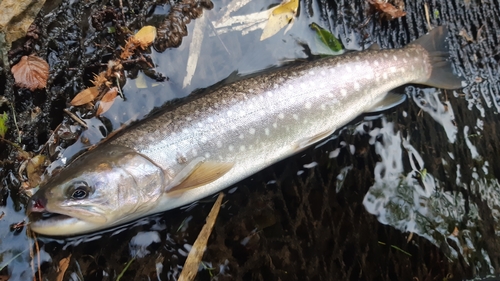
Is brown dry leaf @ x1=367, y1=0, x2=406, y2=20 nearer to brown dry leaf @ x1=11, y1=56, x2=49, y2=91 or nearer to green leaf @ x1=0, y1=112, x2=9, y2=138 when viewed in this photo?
brown dry leaf @ x1=11, y1=56, x2=49, y2=91

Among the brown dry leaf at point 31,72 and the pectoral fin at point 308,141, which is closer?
the brown dry leaf at point 31,72

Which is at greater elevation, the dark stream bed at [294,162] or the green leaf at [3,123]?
the green leaf at [3,123]

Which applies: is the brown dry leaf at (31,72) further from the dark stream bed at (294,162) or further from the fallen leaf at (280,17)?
the fallen leaf at (280,17)

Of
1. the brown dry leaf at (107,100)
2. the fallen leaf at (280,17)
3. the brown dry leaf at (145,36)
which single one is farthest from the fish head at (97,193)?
the fallen leaf at (280,17)

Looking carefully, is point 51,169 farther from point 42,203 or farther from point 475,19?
point 475,19

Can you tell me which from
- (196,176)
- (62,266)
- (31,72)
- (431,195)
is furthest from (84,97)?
(431,195)

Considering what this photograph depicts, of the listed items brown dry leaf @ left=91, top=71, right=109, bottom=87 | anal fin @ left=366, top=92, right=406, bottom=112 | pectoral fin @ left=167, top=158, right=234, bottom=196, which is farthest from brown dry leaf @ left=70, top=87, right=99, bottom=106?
anal fin @ left=366, top=92, right=406, bottom=112
